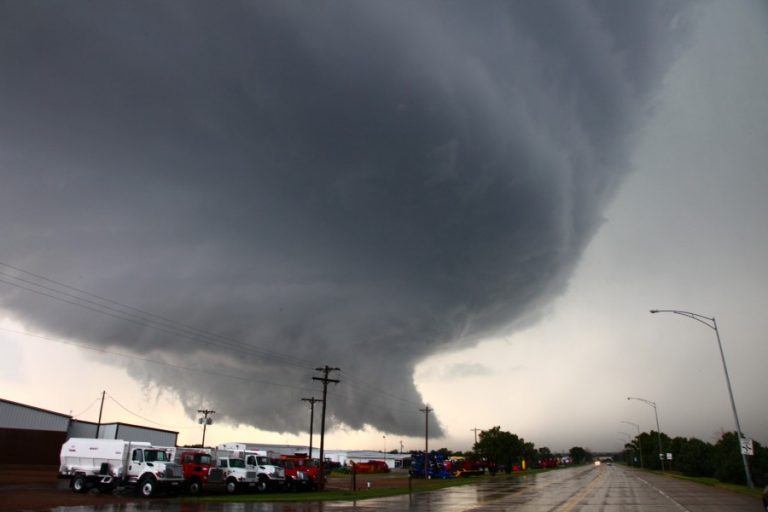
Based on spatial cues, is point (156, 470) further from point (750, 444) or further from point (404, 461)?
point (404, 461)

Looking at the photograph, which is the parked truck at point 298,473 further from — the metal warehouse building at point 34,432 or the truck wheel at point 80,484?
the metal warehouse building at point 34,432

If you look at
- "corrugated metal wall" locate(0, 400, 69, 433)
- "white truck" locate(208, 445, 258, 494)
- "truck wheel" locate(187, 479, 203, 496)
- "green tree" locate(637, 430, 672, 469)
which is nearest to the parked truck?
"white truck" locate(208, 445, 258, 494)

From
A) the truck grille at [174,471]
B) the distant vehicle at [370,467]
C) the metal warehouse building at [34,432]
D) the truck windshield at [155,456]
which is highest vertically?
the metal warehouse building at [34,432]

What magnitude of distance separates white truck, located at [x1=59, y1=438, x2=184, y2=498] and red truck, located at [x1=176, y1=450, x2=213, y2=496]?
1076mm

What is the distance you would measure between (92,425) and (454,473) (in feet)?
209

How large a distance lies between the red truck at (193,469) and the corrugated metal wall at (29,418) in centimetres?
5242

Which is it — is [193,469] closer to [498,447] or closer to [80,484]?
[80,484]

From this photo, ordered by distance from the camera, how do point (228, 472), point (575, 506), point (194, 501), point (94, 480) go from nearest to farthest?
point (575, 506)
point (194, 501)
point (94, 480)
point (228, 472)

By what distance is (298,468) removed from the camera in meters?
45.9

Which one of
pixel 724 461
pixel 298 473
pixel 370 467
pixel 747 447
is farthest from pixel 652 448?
pixel 298 473

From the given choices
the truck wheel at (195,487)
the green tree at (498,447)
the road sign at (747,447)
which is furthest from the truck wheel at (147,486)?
the green tree at (498,447)

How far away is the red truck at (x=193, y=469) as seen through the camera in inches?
1531

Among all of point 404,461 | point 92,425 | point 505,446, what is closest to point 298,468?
point 92,425

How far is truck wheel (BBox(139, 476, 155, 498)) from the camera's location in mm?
35625
